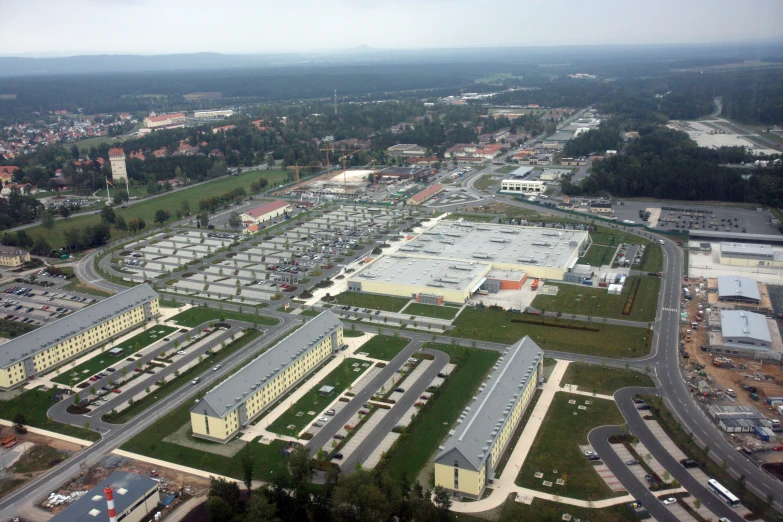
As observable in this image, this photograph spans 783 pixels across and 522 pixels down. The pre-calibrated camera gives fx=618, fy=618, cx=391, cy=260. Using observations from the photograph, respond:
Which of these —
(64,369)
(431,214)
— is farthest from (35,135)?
(64,369)

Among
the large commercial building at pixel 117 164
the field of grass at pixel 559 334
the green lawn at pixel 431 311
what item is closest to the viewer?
the field of grass at pixel 559 334

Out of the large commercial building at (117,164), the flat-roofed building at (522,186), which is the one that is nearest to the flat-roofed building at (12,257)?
the large commercial building at (117,164)

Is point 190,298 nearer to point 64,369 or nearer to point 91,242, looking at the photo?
point 64,369

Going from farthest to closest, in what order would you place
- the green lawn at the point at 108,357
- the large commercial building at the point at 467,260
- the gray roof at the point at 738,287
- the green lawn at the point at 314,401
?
the large commercial building at the point at 467,260 < the gray roof at the point at 738,287 < the green lawn at the point at 108,357 < the green lawn at the point at 314,401

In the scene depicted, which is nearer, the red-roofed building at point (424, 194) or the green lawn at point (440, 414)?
the green lawn at point (440, 414)

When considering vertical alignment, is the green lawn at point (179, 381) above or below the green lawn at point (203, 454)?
above

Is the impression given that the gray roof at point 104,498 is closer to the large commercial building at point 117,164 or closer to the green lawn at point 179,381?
the green lawn at point 179,381
